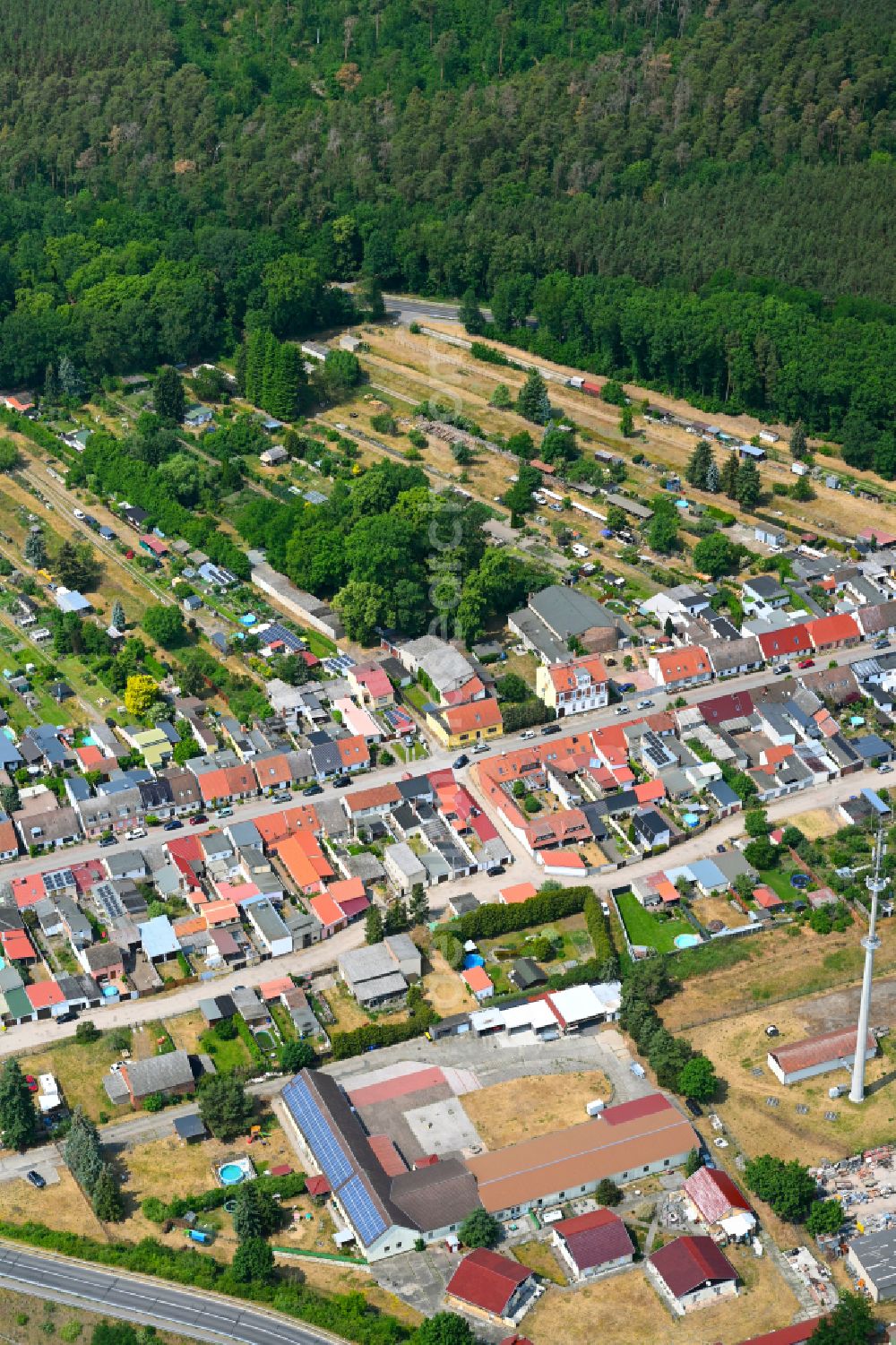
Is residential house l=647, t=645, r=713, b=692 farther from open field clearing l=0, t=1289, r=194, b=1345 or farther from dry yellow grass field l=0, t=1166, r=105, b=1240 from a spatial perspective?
open field clearing l=0, t=1289, r=194, b=1345

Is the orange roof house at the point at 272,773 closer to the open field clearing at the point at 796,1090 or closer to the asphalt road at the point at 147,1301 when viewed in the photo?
the open field clearing at the point at 796,1090

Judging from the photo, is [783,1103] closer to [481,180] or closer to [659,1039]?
[659,1039]

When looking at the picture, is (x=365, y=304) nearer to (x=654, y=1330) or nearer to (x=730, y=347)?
(x=730, y=347)

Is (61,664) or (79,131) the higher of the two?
(79,131)

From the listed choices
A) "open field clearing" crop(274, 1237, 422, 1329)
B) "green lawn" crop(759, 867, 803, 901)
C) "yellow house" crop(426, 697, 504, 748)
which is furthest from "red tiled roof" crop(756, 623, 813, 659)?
"open field clearing" crop(274, 1237, 422, 1329)

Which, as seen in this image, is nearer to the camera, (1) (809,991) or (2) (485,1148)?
(2) (485,1148)

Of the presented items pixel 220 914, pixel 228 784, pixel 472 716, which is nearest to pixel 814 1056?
pixel 220 914

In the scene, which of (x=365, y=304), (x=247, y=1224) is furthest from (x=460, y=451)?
(x=247, y=1224)
